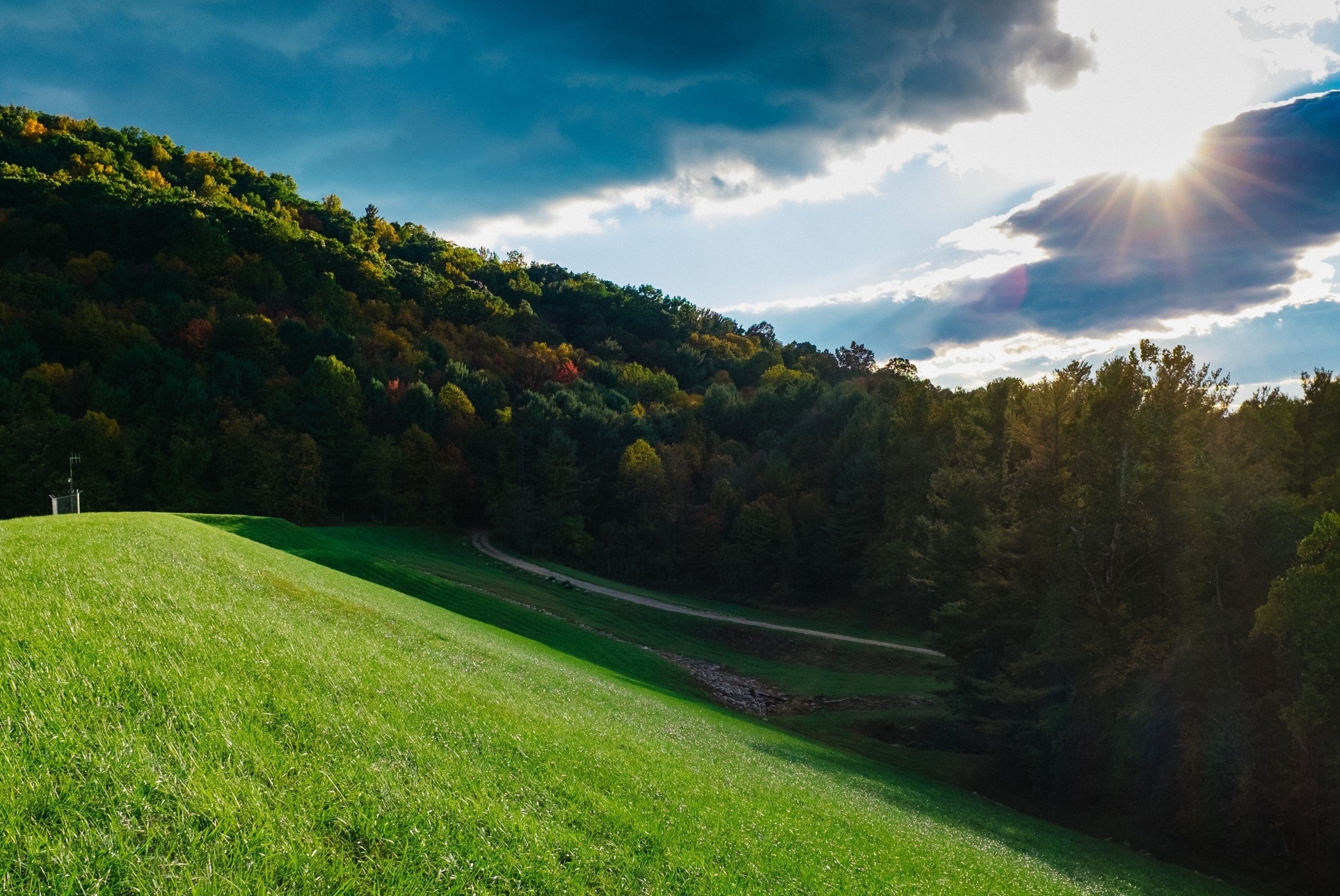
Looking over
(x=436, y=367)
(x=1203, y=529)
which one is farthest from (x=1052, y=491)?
Result: (x=436, y=367)

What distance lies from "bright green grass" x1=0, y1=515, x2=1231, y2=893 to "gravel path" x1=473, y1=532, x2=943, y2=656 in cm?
3303

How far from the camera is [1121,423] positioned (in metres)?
30.2

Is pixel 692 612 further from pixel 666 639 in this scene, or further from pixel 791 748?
pixel 791 748

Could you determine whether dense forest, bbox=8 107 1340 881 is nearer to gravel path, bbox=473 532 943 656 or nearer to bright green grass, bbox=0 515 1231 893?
gravel path, bbox=473 532 943 656

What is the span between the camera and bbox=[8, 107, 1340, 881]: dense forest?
2522 centimetres

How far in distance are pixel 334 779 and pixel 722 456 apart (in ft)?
280

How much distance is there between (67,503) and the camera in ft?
128

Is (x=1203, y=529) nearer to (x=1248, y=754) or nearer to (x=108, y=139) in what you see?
(x=1248, y=754)

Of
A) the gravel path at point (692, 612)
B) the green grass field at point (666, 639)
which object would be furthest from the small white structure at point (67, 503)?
the gravel path at point (692, 612)

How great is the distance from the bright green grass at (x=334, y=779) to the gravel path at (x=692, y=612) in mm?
33029

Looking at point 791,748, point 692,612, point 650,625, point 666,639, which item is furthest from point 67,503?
point 692,612

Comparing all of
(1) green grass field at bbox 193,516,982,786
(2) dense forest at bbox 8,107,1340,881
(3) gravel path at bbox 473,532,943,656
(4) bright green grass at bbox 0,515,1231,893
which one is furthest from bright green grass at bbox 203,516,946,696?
(4) bright green grass at bbox 0,515,1231,893

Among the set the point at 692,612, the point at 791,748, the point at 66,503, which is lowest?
the point at 692,612

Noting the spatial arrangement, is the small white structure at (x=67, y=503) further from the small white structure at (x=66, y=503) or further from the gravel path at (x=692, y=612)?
the gravel path at (x=692, y=612)
